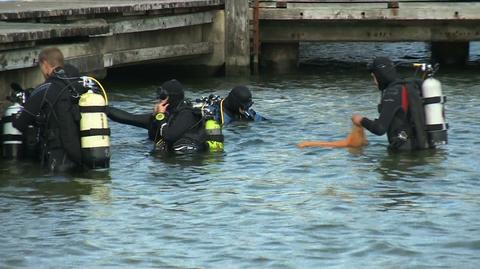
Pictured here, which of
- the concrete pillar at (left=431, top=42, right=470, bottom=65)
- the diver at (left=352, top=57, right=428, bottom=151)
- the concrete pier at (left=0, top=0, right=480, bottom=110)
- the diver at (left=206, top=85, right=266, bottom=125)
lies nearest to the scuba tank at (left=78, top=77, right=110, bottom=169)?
the diver at (left=206, top=85, right=266, bottom=125)

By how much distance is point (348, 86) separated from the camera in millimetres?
19875

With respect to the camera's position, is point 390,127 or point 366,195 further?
point 390,127

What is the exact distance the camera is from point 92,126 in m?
12.1

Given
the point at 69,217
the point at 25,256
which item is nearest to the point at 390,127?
the point at 69,217

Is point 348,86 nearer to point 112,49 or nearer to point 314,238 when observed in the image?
point 112,49

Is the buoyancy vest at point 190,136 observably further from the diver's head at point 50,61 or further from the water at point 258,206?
the diver's head at point 50,61

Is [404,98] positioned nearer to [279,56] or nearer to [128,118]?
[128,118]

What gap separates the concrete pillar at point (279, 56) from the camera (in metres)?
22.4

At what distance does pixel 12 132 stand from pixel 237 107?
318 centimetres

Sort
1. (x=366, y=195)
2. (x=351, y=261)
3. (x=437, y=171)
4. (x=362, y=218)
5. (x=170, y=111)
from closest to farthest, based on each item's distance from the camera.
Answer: (x=351, y=261), (x=362, y=218), (x=366, y=195), (x=437, y=171), (x=170, y=111)

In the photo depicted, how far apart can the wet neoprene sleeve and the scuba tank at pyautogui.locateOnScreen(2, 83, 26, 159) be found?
104 centimetres

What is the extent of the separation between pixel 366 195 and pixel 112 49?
876 cm

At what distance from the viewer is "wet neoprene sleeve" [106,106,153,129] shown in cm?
1375

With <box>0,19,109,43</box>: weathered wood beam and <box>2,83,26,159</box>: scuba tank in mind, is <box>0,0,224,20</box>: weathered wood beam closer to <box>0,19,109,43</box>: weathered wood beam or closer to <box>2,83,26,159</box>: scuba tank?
<box>0,19,109,43</box>: weathered wood beam
